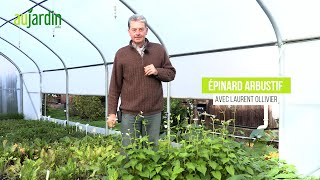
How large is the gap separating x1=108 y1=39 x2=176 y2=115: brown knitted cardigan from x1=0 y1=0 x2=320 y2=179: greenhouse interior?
0.28 metres

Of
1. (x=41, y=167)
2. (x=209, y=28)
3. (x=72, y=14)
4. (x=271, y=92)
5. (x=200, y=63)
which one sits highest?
(x=72, y=14)

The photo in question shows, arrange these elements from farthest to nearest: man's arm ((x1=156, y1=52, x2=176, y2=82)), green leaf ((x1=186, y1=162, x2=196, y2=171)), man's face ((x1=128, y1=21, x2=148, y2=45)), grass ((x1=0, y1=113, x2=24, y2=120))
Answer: grass ((x1=0, y1=113, x2=24, y2=120)) < man's arm ((x1=156, y1=52, x2=176, y2=82)) < man's face ((x1=128, y1=21, x2=148, y2=45)) < green leaf ((x1=186, y1=162, x2=196, y2=171))

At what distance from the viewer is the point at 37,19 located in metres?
8.88

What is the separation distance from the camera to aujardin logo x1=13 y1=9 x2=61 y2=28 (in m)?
8.30

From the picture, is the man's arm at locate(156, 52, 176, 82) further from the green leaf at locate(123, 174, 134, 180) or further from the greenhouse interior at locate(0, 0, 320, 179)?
the green leaf at locate(123, 174, 134, 180)

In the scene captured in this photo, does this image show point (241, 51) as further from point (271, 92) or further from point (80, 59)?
point (80, 59)

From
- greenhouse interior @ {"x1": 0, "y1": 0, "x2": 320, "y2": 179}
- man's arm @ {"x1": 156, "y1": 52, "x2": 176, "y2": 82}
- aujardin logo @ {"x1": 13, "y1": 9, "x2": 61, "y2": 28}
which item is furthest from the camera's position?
aujardin logo @ {"x1": 13, "y1": 9, "x2": 61, "y2": 28}

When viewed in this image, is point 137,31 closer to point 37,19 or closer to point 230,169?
point 230,169

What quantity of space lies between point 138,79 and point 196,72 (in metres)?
2.91

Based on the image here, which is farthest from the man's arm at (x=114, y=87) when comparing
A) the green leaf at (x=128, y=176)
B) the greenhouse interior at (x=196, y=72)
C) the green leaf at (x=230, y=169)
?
the green leaf at (x=230, y=169)

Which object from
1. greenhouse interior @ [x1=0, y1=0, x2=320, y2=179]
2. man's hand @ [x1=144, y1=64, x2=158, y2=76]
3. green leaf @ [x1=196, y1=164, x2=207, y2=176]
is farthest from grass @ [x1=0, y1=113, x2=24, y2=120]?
green leaf @ [x1=196, y1=164, x2=207, y2=176]

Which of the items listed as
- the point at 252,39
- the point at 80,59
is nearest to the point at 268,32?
the point at 252,39

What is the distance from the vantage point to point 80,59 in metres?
9.87

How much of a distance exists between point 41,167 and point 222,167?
1.91 meters
